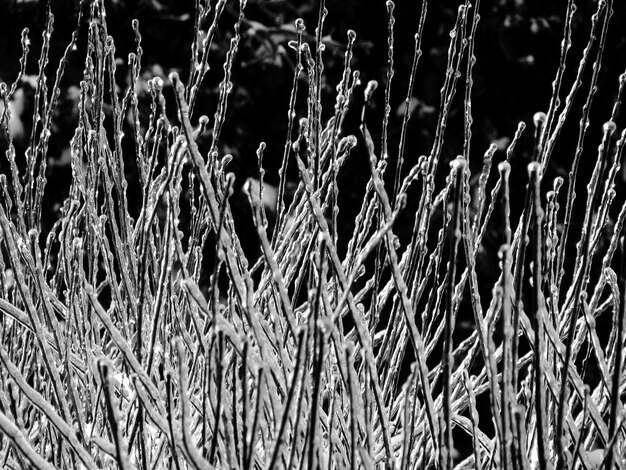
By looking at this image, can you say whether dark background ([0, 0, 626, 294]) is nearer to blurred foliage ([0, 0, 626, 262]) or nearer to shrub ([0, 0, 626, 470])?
blurred foliage ([0, 0, 626, 262])

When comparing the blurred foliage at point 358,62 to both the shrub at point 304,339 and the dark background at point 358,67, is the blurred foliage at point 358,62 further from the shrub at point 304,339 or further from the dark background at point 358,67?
the shrub at point 304,339

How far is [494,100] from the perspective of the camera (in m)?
4.31

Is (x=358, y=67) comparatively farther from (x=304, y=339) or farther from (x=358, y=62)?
(x=304, y=339)

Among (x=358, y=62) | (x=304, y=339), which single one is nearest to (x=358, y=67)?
(x=358, y=62)

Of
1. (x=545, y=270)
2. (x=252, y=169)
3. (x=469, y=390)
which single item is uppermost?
(x=545, y=270)

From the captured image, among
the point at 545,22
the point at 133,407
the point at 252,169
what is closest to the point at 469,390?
the point at 133,407

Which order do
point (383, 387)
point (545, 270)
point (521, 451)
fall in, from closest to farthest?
1. point (521, 451)
2. point (545, 270)
3. point (383, 387)

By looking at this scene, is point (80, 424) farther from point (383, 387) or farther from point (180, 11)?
point (180, 11)

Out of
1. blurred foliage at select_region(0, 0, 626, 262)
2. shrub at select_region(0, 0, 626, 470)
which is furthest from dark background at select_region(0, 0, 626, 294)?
shrub at select_region(0, 0, 626, 470)

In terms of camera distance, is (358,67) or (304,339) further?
(358,67)

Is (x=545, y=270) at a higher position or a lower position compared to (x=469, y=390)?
higher

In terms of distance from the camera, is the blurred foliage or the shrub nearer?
the shrub

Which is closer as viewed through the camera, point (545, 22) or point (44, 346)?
point (44, 346)

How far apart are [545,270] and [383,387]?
39 cm
